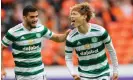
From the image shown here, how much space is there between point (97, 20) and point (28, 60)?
20.8 ft

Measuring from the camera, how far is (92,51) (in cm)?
932

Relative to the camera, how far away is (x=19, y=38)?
32.2ft

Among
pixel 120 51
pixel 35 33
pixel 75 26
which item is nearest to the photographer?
pixel 75 26

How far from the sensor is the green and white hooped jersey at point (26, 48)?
32.2 ft

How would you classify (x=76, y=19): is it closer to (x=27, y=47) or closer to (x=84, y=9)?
(x=84, y=9)

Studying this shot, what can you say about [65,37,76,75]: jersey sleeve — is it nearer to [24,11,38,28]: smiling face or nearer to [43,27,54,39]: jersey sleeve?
[24,11,38,28]: smiling face

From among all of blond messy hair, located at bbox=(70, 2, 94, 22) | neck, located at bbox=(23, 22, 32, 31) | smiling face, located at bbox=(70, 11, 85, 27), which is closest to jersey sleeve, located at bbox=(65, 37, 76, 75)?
smiling face, located at bbox=(70, 11, 85, 27)

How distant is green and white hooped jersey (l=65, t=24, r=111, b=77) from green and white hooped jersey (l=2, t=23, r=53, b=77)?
730 mm

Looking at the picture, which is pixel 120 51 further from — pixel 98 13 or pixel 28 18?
pixel 28 18

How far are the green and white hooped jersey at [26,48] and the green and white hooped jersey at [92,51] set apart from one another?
2.40ft

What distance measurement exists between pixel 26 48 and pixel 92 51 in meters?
1.03

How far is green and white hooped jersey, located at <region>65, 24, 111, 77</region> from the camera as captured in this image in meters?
9.32

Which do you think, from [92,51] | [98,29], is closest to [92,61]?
[92,51]

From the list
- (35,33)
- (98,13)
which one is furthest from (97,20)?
(35,33)
